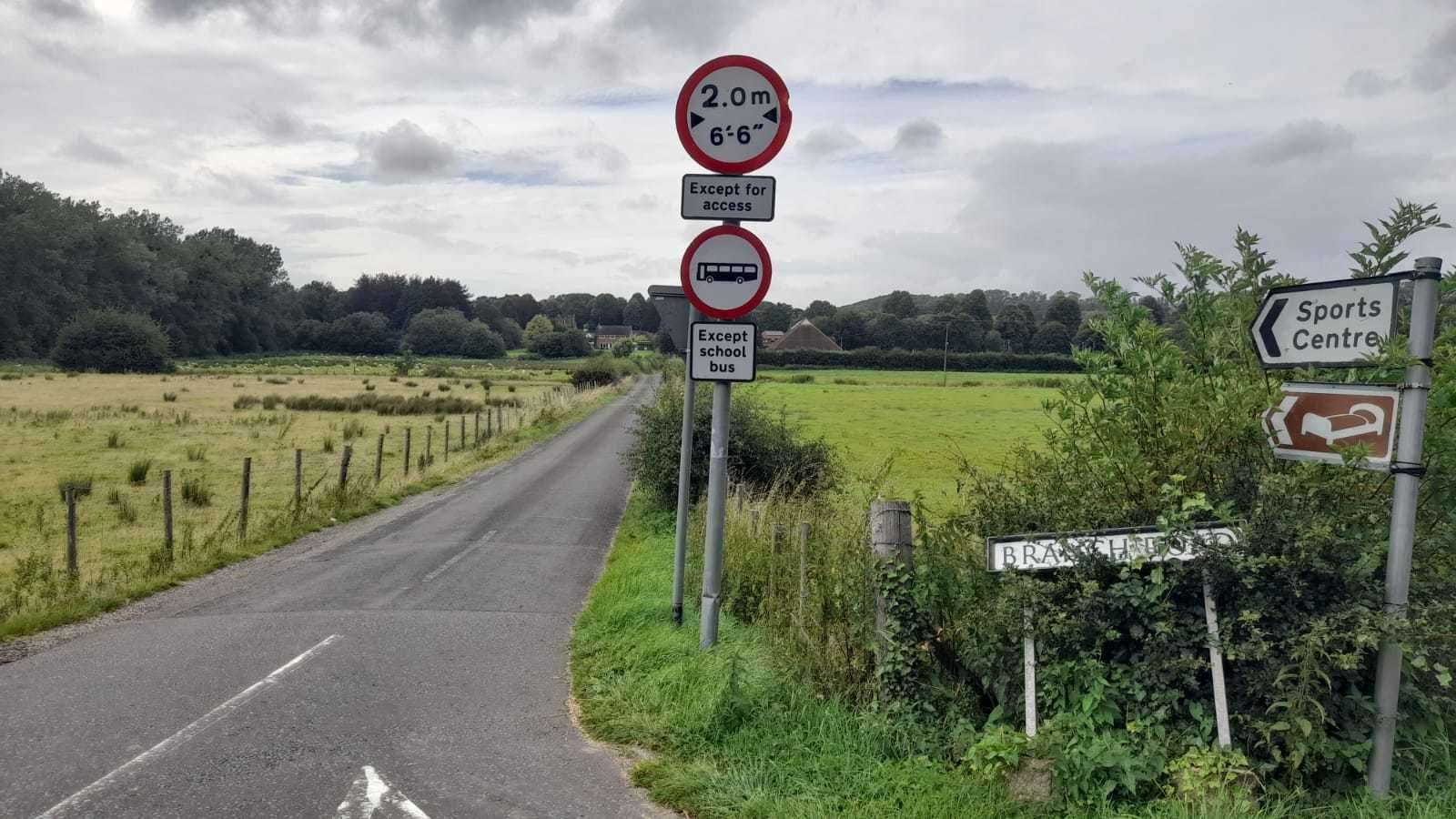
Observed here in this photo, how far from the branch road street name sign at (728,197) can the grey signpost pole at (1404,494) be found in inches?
136

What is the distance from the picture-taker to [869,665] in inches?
209

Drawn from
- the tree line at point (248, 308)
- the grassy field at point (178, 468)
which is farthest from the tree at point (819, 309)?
the grassy field at point (178, 468)

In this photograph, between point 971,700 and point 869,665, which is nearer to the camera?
point 971,700

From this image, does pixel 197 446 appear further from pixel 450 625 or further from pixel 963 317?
pixel 963 317

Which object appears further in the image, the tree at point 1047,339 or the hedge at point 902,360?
the hedge at point 902,360

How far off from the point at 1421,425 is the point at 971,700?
2.29m

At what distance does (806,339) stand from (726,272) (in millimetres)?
102078

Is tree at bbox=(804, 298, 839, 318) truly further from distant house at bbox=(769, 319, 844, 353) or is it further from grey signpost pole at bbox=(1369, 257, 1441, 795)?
grey signpost pole at bbox=(1369, 257, 1441, 795)

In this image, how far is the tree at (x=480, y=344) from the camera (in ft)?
432

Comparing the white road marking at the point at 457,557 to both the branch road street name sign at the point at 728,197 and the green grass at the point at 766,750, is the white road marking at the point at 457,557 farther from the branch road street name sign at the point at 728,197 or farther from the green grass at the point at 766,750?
the branch road street name sign at the point at 728,197

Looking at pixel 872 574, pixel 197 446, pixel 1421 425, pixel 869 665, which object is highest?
pixel 1421 425

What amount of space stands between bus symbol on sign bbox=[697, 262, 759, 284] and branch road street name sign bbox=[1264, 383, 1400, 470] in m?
3.07

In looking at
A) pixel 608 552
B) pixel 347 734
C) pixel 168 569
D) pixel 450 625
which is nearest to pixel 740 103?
pixel 347 734

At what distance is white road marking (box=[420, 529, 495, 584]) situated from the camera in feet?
36.2
